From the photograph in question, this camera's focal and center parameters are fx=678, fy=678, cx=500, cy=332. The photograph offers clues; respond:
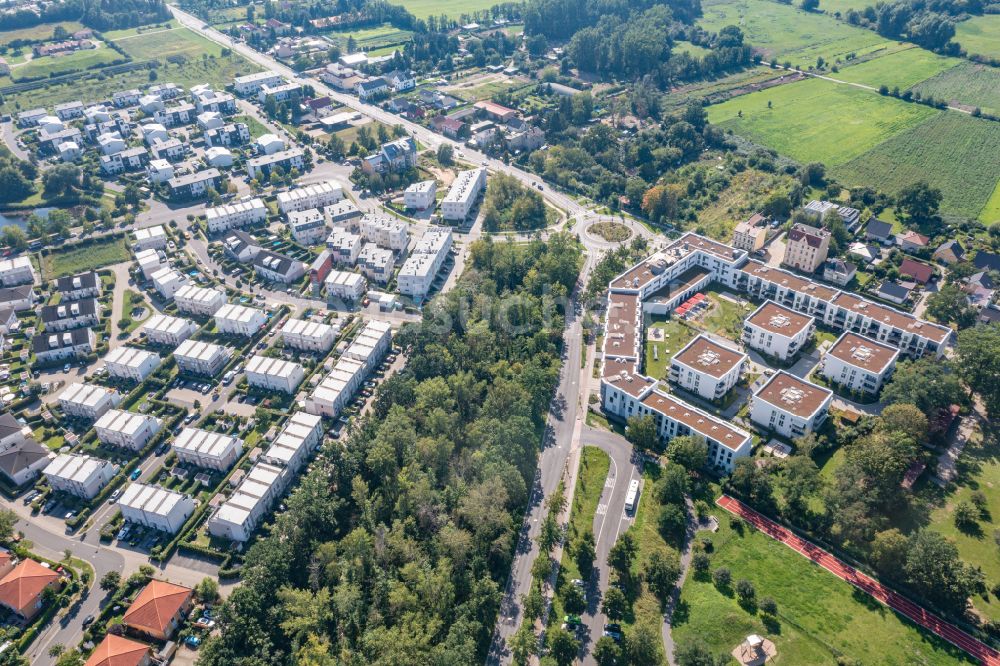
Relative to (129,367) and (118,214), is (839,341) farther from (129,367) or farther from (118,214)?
(118,214)

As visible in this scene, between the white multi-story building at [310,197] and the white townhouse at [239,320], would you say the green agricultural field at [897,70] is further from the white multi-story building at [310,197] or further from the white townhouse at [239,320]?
the white townhouse at [239,320]

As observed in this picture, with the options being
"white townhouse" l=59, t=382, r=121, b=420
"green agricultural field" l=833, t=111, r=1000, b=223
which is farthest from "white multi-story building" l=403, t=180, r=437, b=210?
"green agricultural field" l=833, t=111, r=1000, b=223

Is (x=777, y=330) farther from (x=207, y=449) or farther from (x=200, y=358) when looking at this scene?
(x=200, y=358)

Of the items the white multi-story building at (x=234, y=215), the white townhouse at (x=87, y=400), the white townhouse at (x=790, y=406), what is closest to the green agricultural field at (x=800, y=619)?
the white townhouse at (x=790, y=406)

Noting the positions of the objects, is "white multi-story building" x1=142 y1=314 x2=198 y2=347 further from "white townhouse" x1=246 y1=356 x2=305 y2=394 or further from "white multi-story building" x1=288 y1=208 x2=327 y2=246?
"white multi-story building" x1=288 y1=208 x2=327 y2=246

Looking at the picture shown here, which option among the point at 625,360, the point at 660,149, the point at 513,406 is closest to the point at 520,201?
the point at 660,149
